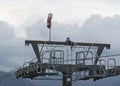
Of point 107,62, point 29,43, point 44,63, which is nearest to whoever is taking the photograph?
point 107,62

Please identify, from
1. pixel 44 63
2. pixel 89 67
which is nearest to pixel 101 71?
pixel 89 67

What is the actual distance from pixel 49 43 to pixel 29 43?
6.68 feet

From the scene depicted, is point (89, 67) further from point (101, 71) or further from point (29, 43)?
point (29, 43)

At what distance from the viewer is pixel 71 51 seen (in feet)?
167

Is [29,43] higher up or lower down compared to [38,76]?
higher up

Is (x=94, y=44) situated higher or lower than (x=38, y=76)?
higher

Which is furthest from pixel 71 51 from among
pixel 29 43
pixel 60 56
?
pixel 29 43

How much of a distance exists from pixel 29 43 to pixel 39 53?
1435mm

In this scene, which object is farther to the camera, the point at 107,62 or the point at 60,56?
the point at 60,56

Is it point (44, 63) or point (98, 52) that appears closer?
point (44, 63)

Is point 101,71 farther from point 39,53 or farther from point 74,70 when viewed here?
point 39,53

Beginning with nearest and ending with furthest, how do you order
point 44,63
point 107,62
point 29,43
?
point 107,62
point 44,63
point 29,43

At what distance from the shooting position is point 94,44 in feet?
176

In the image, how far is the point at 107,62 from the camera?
46.3 m
